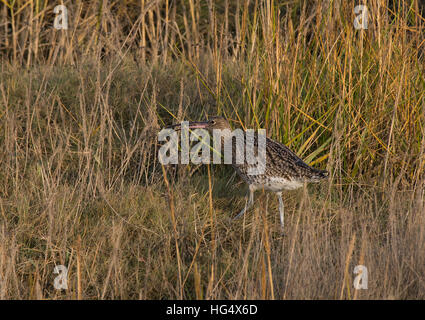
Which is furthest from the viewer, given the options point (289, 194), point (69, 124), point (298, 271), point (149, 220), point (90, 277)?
point (69, 124)

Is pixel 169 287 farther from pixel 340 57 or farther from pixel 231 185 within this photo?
pixel 340 57

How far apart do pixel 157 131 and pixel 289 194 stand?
1.10 meters

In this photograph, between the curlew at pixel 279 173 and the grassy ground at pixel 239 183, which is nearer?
the grassy ground at pixel 239 183

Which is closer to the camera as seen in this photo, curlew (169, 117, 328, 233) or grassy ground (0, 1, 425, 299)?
grassy ground (0, 1, 425, 299)

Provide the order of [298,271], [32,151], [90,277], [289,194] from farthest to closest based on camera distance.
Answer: [32,151] < [289,194] < [90,277] < [298,271]

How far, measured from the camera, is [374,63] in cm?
495

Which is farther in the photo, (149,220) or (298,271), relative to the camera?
(149,220)

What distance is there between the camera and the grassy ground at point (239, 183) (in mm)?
3650

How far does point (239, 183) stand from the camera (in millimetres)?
5000

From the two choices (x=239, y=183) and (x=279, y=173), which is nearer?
(x=279, y=173)

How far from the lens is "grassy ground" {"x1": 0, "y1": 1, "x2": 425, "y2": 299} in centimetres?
365

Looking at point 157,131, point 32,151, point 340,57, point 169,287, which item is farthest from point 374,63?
point 32,151


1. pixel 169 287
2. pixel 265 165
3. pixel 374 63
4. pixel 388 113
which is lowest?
pixel 169 287

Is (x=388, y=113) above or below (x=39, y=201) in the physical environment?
above
